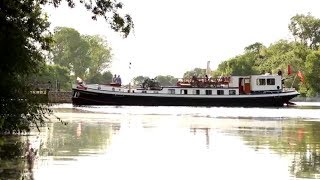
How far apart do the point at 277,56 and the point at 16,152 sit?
110 m

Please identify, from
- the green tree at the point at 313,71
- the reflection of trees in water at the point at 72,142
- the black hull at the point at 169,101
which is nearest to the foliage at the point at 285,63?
the green tree at the point at 313,71

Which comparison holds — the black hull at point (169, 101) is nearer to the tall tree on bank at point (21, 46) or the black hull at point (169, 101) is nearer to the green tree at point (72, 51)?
the tall tree on bank at point (21, 46)

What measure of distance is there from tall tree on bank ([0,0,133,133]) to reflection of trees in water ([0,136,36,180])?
0.67m

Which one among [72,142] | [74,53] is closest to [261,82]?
[72,142]

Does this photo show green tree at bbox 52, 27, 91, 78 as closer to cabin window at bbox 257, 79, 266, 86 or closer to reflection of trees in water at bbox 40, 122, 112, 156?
cabin window at bbox 257, 79, 266, 86

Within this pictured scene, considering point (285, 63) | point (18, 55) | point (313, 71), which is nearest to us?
point (18, 55)

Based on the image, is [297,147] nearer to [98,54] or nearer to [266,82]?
[266,82]

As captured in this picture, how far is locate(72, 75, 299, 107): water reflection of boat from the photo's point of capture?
80.6 m

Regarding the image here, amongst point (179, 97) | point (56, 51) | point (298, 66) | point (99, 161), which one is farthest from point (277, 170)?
point (56, 51)

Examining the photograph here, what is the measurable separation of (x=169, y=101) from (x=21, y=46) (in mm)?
62868

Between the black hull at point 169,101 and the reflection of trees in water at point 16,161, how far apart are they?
60.1 meters

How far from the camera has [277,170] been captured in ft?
51.9

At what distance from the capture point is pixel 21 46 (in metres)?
18.1

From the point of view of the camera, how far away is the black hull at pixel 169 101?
264 feet
